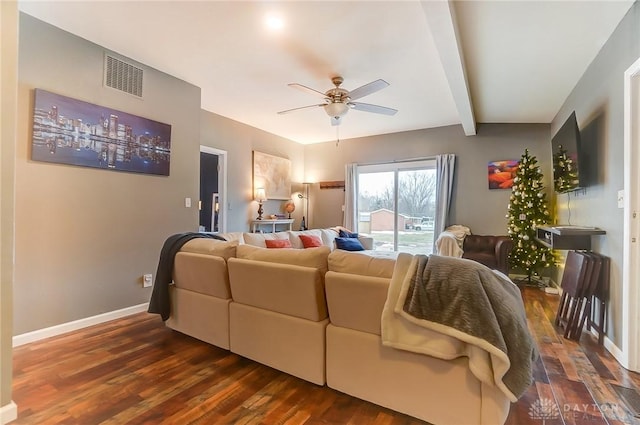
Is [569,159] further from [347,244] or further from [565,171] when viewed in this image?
[347,244]

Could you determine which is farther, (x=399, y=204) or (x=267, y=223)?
(x=399, y=204)

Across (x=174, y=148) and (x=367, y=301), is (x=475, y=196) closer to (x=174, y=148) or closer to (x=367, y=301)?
(x=367, y=301)

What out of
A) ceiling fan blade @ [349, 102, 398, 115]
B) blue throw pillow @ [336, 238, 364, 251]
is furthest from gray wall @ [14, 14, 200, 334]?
blue throw pillow @ [336, 238, 364, 251]

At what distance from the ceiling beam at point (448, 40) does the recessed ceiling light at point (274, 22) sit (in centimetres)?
116

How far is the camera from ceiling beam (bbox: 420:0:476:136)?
6.84 ft

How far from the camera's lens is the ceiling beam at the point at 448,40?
6.84 feet

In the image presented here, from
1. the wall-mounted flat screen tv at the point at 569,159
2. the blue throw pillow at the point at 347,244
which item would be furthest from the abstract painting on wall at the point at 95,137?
the wall-mounted flat screen tv at the point at 569,159

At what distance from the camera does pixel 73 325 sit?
2.82 meters

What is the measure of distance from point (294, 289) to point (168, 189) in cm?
256

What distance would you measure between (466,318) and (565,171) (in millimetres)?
3007

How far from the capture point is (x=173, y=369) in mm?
2135

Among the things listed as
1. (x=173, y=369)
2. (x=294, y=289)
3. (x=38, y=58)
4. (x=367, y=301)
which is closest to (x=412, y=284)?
(x=367, y=301)

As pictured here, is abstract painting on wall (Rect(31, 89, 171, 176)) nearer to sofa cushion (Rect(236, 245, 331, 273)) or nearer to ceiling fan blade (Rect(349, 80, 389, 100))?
sofa cushion (Rect(236, 245, 331, 273))

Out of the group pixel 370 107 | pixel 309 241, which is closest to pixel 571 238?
pixel 370 107
